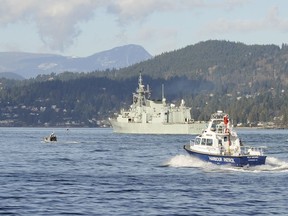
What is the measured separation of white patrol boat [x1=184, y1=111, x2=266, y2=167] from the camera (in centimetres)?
8738

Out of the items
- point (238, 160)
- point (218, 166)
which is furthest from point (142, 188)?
point (218, 166)

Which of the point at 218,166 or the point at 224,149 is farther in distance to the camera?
the point at 224,149

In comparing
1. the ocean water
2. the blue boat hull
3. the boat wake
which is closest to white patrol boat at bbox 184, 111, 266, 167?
the blue boat hull

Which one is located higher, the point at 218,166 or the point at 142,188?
the point at 218,166

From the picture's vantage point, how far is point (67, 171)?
88312 mm

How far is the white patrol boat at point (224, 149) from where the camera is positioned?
287ft

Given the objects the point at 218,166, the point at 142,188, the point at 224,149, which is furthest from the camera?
the point at 224,149

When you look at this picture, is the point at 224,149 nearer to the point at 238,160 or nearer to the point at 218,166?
the point at 218,166

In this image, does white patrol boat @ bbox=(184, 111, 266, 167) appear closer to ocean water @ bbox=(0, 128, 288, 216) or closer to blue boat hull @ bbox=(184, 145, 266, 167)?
blue boat hull @ bbox=(184, 145, 266, 167)

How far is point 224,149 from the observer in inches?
3580

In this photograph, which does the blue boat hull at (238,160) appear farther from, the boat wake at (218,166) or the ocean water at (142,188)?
the ocean water at (142,188)

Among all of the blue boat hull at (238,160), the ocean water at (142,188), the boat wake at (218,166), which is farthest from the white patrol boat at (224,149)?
the ocean water at (142,188)

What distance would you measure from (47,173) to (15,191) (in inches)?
680

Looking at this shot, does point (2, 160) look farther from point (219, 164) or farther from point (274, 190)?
point (274, 190)
